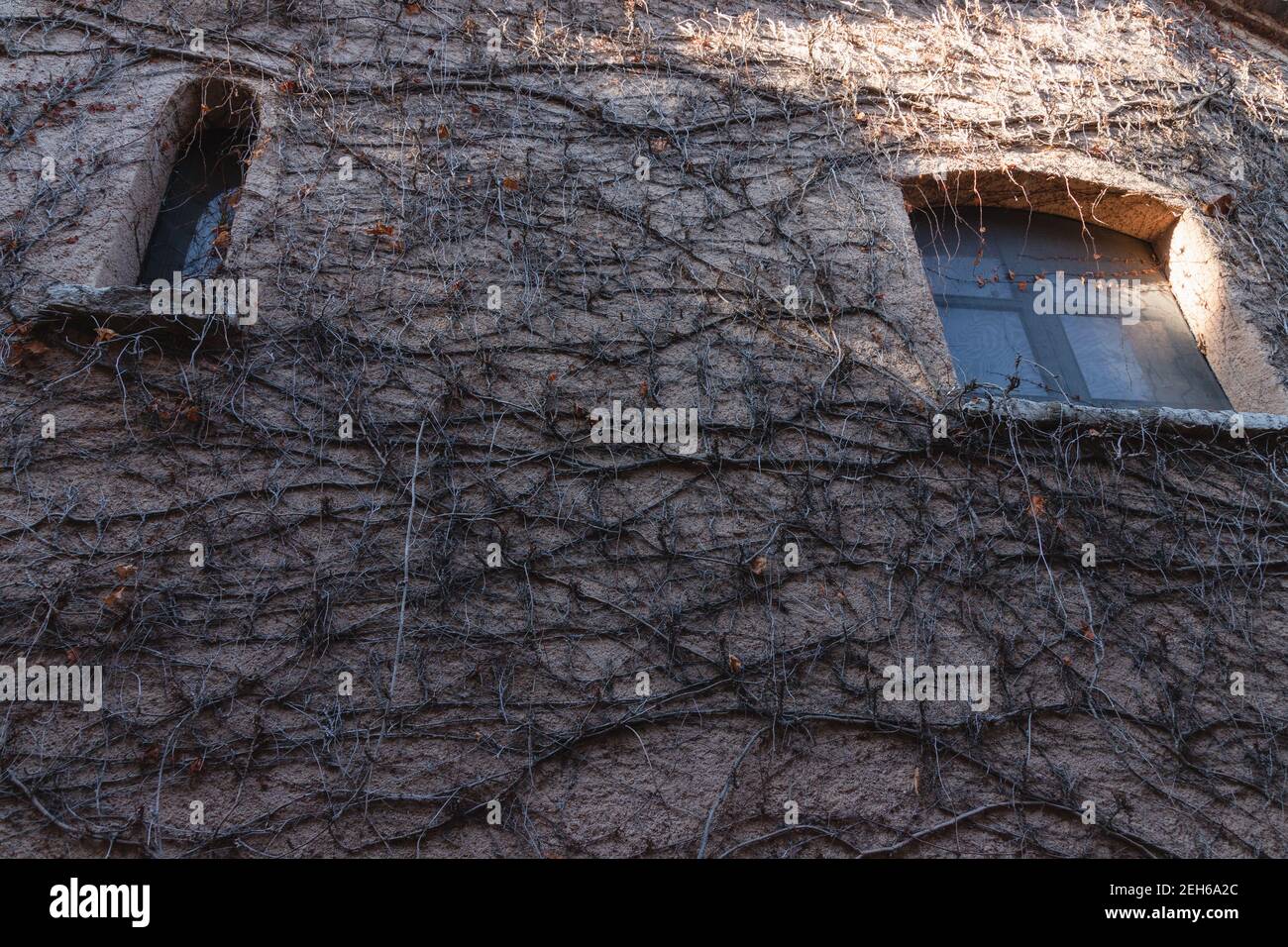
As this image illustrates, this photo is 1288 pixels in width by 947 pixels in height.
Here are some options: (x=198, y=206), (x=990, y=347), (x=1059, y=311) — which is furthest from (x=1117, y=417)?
(x=198, y=206)

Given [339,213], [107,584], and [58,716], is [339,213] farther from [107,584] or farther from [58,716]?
[58,716]

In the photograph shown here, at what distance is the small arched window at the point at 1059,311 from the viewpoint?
15.2 feet

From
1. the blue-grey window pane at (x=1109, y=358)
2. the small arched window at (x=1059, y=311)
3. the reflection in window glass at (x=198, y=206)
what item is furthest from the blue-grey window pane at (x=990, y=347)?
the reflection in window glass at (x=198, y=206)

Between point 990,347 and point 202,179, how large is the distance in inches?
154

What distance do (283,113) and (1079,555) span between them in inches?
159

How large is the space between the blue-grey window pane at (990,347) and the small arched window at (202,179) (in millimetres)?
3396

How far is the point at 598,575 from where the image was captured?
3.38m

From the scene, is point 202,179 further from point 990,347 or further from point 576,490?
point 990,347

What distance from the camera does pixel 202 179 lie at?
466 cm

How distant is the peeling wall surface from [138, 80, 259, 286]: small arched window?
0.10 m

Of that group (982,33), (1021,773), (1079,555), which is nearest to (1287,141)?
(982,33)

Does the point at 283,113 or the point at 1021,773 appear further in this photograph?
the point at 283,113

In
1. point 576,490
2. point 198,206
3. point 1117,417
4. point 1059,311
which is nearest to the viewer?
point 576,490

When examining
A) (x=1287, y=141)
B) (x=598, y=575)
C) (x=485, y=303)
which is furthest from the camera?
(x=1287, y=141)
